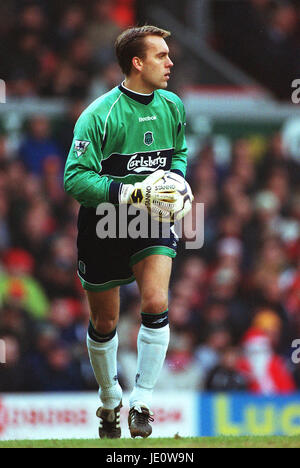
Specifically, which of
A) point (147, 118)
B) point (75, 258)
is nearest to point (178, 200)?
point (147, 118)

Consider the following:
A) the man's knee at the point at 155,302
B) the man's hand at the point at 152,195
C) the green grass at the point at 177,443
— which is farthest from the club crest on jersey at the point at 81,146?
the green grass at the point at 177,443

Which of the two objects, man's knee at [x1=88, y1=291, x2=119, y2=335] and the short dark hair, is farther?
man's knee at [x1=88, y1=291, x2=119, y2=335]

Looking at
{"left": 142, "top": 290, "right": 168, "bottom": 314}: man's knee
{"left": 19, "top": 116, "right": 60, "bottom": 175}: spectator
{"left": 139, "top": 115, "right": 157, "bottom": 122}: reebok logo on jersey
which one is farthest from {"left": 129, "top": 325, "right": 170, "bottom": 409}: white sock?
{"left": 19, "top": 116, "right": 60, "bottom": 175}: spectator

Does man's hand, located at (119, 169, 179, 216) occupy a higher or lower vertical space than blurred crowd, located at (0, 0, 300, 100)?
lower

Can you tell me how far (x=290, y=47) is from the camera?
16641mm

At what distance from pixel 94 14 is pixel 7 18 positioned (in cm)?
129

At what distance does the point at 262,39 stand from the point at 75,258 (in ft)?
18.4

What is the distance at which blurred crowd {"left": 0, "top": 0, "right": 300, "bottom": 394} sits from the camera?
11914 millimetres

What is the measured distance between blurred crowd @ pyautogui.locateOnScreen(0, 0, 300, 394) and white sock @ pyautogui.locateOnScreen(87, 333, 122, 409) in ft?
11.4

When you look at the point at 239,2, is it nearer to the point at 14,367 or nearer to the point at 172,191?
the point at 14,367

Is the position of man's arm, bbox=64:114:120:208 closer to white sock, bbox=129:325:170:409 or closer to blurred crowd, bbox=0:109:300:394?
white sock, bbox=129:325:170:409

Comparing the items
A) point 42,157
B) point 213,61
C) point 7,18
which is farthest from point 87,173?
point 213,61

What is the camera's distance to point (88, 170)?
708 centimetres

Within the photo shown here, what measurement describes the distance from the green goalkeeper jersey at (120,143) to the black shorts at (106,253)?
0.26 metres
